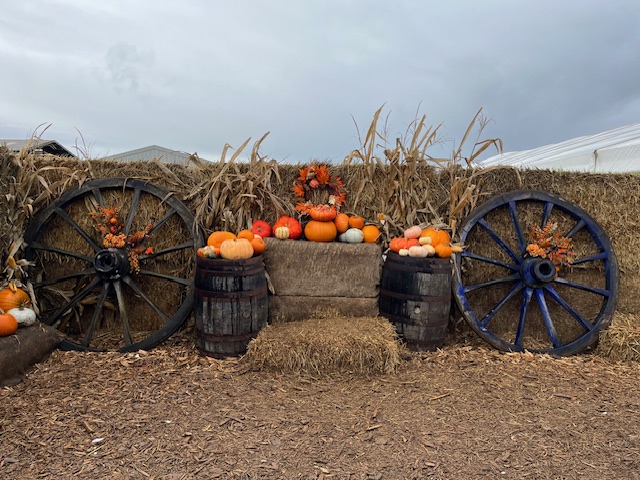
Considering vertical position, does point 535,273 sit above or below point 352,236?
below

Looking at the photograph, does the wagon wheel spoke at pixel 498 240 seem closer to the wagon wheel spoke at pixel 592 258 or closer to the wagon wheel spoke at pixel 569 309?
the wagon wheel spoke at pixel 569 309

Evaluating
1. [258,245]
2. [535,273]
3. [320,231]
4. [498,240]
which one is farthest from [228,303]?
[535,273]

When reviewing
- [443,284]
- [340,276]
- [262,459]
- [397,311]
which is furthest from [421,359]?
[262,459]

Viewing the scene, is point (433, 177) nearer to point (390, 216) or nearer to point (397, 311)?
point (390, 216)

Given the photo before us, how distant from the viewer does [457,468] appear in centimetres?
223

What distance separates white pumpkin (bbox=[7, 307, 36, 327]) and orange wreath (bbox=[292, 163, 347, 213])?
102 inches

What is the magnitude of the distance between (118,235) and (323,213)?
2.12 m

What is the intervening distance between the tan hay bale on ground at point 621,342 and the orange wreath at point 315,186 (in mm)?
2962

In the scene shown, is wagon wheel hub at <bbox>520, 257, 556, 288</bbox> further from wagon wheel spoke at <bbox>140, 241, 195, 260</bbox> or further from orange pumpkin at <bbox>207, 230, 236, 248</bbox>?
wagon wheel spoke at <bbox>140, 241, 195, 260</bbox>

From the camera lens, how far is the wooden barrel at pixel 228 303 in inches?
138

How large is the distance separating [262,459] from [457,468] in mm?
1060

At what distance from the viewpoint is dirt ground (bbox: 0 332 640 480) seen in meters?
2.23

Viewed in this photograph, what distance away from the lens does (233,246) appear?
359 centimetres

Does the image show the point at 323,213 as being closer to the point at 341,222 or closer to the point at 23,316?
the point at 341,222
